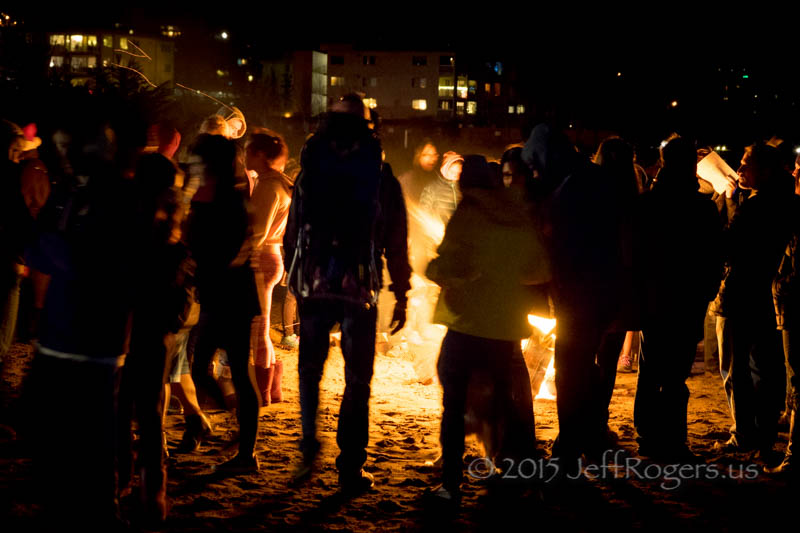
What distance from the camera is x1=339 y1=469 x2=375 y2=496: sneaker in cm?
499

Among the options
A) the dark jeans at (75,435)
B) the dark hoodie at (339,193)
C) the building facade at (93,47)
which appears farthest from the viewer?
the building facade at (93,47)

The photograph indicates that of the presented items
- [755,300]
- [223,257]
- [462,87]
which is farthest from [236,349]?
[462,87]

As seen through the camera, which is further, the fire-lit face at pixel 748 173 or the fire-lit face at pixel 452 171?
the fire-lit face at pixel 452 171

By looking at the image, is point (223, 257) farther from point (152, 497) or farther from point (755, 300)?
point (755, 300)

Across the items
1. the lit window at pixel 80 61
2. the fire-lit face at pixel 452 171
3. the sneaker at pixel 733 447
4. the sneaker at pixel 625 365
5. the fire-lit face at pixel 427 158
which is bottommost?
the sneaker at pixel 733 447

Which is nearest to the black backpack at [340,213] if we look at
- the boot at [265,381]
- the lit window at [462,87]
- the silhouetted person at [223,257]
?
the silhouetted person at [223,257]

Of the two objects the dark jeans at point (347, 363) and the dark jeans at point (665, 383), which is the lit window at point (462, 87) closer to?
the dark jeans at point (665, 383)

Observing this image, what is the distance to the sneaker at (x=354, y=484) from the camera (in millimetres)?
4988

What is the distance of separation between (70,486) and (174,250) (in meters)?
1.27

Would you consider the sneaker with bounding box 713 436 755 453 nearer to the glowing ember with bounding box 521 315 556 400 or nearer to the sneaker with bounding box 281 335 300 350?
the glowing ember with bounding box 521 315 556 400

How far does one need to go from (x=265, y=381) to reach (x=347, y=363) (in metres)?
1.95

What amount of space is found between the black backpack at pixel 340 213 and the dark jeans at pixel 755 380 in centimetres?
283

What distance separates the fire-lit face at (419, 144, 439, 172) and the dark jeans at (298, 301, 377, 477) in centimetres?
503

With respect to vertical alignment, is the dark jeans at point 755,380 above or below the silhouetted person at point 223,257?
below
